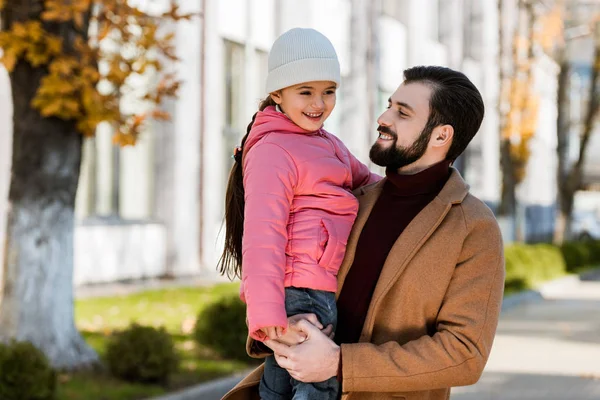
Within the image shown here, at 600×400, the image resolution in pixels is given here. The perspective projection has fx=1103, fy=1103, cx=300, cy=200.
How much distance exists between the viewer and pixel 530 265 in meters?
22.7

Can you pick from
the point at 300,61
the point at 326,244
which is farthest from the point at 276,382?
the point at 300,61

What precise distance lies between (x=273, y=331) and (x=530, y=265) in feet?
66.3

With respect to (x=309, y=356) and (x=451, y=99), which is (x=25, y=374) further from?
(x=451, y=99)

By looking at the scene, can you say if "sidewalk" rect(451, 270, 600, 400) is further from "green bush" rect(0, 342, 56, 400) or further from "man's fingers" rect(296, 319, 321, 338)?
"man's fingers" rect(296, 319, 321, 338)

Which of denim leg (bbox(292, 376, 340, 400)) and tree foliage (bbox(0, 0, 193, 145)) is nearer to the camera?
denim leg (bbox(292, 376, 340, 400))

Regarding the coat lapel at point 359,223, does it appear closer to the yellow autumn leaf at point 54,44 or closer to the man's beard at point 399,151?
the man's beard at point 399,151

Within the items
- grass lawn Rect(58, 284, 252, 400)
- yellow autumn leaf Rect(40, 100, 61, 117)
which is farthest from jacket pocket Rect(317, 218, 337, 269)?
yellow autumn leaf Rect(40, 100, 61, 117)

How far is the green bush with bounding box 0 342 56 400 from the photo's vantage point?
7809 millimetres

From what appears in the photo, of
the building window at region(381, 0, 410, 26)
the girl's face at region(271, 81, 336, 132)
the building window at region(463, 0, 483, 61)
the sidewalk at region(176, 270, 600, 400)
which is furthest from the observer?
the building window at region(463, 0, 483, 61)

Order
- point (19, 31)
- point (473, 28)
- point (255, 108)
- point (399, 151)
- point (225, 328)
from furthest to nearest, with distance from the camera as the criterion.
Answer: point (473, 28)
point (255, 108)
point (225, 328)
point (19, 31)
point (399, 151)

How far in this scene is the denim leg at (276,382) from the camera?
3.37 m

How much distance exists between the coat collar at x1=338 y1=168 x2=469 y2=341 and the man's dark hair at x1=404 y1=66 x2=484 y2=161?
0.18 meters

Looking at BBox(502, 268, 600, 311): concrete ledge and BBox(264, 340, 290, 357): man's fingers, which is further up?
BBox(264, 340, 290, 357): man's fingers

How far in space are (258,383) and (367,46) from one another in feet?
86.3
